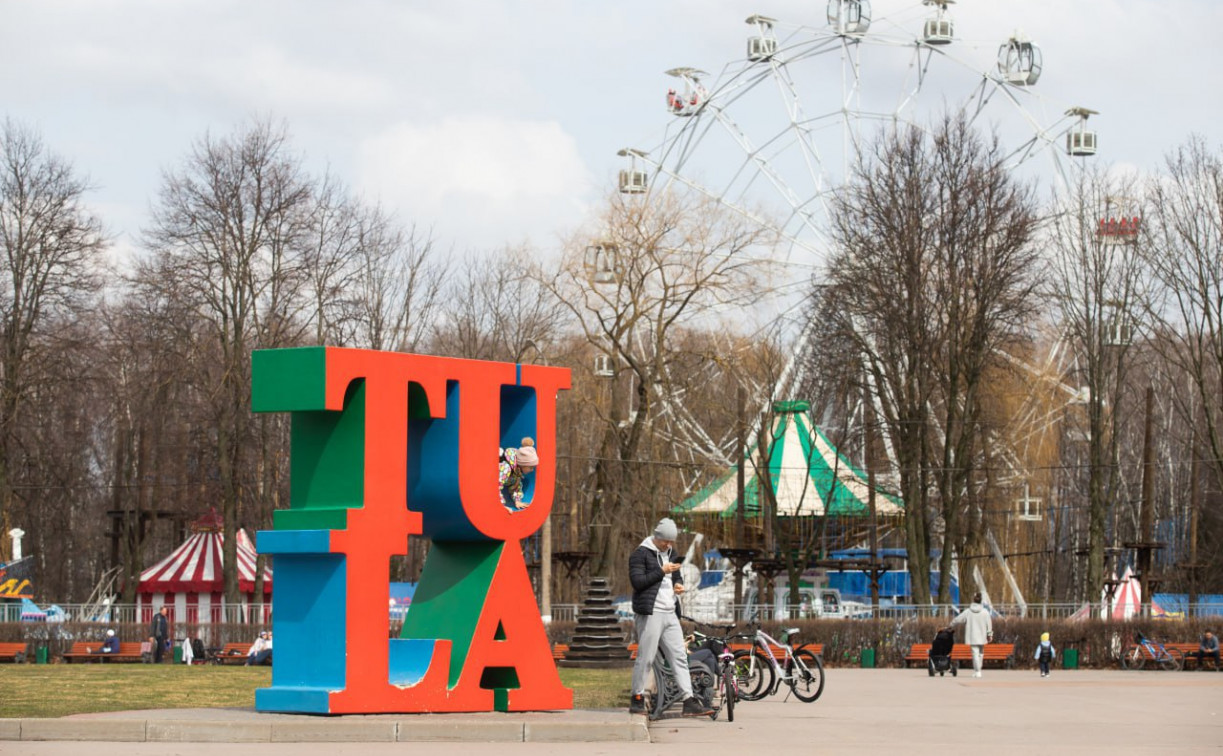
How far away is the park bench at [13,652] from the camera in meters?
39.6

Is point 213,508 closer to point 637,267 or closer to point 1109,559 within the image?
point 637,267

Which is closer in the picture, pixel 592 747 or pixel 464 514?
pixel 592 747

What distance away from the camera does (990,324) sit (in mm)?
41969

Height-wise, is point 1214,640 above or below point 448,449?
below

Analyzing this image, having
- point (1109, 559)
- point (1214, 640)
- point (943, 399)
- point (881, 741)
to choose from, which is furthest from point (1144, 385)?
point (881, 741)

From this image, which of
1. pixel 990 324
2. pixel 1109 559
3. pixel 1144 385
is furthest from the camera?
pixel 1144 385

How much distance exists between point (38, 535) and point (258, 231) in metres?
22.3

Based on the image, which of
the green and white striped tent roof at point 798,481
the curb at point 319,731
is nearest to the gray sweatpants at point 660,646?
the curb at point 319,731

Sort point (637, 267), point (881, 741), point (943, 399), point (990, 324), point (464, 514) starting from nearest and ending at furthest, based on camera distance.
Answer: point (881, 741) → point (464, 514) → point (990, 324) → point (943, 399) → point (637, 267)

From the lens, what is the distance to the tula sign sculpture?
1526 centimetres

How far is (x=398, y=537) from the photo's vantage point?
51.4 feet

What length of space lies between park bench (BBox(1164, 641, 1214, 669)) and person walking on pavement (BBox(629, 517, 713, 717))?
23.3m

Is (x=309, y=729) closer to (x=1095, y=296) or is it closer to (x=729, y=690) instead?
(x=729, y=690)

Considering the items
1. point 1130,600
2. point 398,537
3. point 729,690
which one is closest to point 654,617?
point 729,690
